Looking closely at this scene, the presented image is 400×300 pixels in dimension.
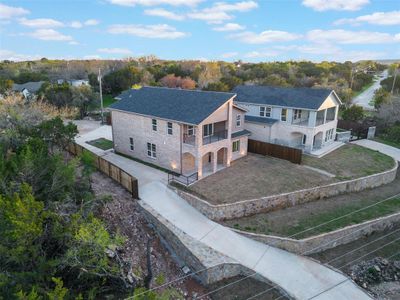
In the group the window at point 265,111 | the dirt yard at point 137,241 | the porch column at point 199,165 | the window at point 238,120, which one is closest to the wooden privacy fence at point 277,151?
the window at point 238,120

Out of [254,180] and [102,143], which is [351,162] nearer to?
[254,180]

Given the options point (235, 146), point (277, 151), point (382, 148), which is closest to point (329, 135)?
point (382, 148)

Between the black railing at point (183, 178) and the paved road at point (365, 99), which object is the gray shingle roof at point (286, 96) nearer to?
the black railing at point (183, 178)

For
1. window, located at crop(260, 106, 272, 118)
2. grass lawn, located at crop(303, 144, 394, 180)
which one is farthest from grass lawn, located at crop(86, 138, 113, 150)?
grass lawn, located at crop(303, 144, 394, 180)

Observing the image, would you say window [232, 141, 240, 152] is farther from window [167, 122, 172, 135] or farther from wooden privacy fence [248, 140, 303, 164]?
window [167, 122, 172, 135]

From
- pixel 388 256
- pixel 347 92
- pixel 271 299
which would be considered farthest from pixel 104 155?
pixel 347 92

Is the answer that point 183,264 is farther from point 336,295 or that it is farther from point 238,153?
point 238,153
